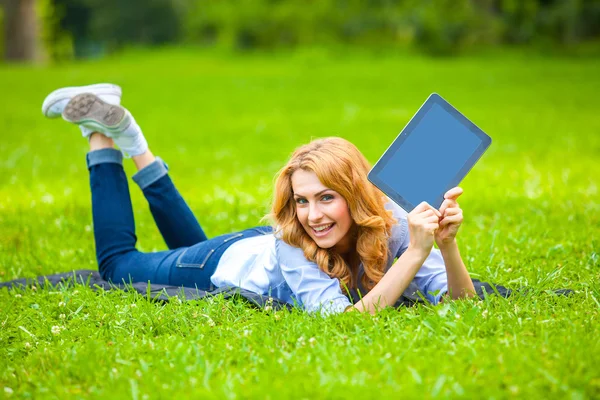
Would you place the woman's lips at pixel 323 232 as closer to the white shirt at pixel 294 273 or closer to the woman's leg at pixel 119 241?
the white shirt at pixel 294 273

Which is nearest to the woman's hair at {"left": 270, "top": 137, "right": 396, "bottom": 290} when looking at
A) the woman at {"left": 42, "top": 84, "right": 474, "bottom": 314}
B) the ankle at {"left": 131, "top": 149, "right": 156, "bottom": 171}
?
the woman at {"left": 42, "top": 84, "right": 474, "bottom": 314}

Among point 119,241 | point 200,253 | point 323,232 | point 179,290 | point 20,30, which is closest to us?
point 323,232

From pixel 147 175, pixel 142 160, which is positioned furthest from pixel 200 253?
pixel 142 160

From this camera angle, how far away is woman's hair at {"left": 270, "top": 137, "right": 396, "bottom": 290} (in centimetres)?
372

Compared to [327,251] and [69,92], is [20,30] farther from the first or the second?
[327,251]

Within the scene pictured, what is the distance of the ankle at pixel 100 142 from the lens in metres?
5.00

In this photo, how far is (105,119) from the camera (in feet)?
15.9

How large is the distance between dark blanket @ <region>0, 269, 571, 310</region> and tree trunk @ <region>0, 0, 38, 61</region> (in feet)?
75.2

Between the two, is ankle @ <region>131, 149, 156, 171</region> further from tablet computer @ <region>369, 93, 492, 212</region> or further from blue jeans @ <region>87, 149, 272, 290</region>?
tablet computer @ <region>369, 93, 492, 212</region>

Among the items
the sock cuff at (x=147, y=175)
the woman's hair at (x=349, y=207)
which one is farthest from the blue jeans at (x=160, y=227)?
the woman's hair at (x=349, y=207)

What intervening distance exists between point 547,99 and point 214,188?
Result: 9.86 metres

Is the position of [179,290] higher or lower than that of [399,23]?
lower

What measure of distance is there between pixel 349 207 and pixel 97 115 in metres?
2.03

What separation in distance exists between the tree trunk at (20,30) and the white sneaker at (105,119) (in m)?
22.5
